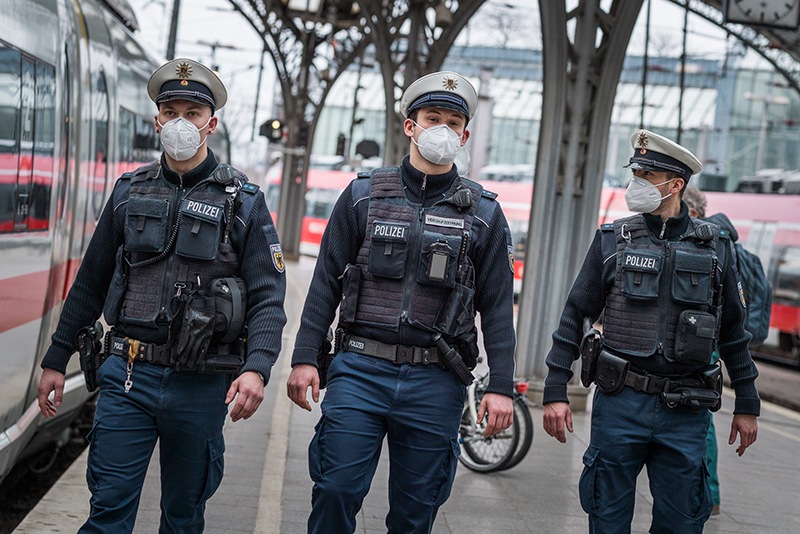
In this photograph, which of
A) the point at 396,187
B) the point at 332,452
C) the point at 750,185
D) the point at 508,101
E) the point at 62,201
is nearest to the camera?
the point at 332,452

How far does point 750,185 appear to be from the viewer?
84.1 ft

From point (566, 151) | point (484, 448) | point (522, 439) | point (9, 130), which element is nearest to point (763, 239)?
point (566, 151)

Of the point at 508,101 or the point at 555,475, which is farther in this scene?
the point at 508,101

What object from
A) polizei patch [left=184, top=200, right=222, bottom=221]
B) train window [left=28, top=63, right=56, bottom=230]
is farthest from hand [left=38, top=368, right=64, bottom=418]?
train window [left=28, top=63, right=56, bottom=230]

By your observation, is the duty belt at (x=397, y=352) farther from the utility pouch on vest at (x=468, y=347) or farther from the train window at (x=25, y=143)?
the train window at (x=25, y=143)

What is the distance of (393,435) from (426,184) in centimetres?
94

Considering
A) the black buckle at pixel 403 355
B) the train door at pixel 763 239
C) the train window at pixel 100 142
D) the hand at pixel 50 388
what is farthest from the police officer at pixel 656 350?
the train door at pixel 763 239

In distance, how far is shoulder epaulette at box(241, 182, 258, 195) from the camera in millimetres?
4398

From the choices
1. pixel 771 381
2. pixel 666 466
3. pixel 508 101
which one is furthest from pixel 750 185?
pixel 508 101

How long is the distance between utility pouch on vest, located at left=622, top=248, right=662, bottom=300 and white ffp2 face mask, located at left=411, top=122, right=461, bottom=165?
928 millimetres

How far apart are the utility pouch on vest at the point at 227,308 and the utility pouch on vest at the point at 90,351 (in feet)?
1.57

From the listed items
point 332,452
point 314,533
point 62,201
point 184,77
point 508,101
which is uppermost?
point 508,101

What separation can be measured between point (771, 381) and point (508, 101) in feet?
167

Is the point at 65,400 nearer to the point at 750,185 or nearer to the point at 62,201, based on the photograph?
the point at 62,201
